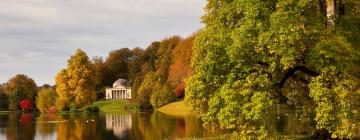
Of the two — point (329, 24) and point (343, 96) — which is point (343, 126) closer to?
point (343, 96)

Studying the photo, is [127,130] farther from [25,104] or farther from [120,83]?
[120,83]

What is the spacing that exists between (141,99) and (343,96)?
267 ft

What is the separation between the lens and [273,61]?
19359 mm

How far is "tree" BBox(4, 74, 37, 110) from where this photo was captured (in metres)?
122

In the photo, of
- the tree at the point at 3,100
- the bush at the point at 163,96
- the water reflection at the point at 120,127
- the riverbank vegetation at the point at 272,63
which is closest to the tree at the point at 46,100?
the bush at the point at 163,96

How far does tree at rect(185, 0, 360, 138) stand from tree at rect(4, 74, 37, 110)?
Result: 108929 mm

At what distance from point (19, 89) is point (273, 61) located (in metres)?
113

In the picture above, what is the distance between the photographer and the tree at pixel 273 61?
18062mm

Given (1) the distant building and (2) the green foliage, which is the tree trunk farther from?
(1) the distant building

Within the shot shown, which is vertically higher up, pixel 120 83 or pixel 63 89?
pixel 120 83

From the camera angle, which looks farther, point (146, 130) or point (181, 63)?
point (181, 63)

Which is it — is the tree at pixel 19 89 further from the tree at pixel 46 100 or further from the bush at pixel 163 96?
the bush at pixel 163 96

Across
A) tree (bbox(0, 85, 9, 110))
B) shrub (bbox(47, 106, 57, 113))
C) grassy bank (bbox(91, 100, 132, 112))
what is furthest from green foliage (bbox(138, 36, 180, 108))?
tree (bbox(0, 85, 9, 110))

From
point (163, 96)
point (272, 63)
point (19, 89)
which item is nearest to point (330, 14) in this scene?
point (272, 63)
